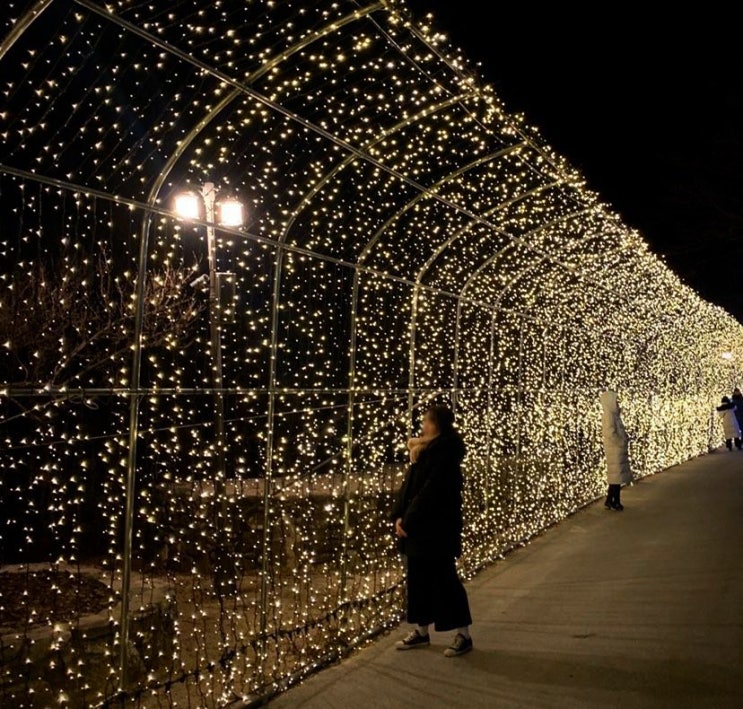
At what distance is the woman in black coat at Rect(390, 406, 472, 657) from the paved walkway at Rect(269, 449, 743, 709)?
0.91 ft

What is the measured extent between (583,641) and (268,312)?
3.08 meters

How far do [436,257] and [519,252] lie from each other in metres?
1.85

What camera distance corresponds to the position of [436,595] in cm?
598

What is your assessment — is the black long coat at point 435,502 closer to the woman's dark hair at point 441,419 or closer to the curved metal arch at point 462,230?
the woman's dark hair at point 441,419

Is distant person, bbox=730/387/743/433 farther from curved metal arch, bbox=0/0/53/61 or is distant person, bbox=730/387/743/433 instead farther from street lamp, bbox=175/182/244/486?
curved metal arch, bbox=0/0/53/61

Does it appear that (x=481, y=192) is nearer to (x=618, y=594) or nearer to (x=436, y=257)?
(x=436, y=257)

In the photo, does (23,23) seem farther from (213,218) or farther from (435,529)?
(213,218)

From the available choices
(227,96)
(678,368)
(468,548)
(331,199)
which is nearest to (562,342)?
(468,548)

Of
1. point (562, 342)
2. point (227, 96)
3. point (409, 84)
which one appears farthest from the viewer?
point (562, 342)

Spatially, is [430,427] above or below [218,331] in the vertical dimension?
below

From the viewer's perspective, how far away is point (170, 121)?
15.8 ft

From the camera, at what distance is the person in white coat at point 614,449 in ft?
41.7

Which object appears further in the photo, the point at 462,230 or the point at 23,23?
the point at 462,230

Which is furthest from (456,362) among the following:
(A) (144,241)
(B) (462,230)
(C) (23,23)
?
(C) (23,23)
